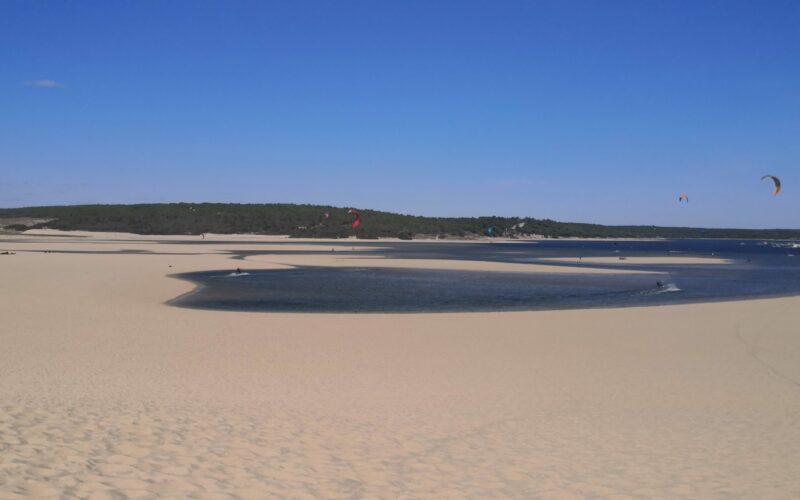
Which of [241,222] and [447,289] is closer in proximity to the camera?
[447,289]

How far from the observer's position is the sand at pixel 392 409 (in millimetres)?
6023

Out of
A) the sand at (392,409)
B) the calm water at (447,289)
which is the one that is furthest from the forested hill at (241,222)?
the sand at (392,409)

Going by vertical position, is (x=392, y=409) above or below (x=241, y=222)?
below

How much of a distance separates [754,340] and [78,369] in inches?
573

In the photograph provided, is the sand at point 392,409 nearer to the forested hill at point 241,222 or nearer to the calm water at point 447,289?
the calm water at point 447,289

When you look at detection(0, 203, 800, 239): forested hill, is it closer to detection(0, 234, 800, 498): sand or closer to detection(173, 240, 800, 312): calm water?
detection(173, 240, 800, 312): calm water

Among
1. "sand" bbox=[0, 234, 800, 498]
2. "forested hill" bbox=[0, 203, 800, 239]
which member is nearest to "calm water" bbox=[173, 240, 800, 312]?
"sand" bbox=[0, 234, 800, 498]

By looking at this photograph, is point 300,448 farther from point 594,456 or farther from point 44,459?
point 594,456

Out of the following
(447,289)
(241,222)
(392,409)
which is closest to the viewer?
(392,409)

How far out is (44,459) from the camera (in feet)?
19.7

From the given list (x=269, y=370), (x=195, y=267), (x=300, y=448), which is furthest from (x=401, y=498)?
(x=195, y=267)

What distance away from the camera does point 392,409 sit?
886 centimetres

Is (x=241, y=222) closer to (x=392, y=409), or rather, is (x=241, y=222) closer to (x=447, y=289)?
(x=447, y=289)

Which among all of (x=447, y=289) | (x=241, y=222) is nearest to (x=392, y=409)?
(x=447, y=289)
